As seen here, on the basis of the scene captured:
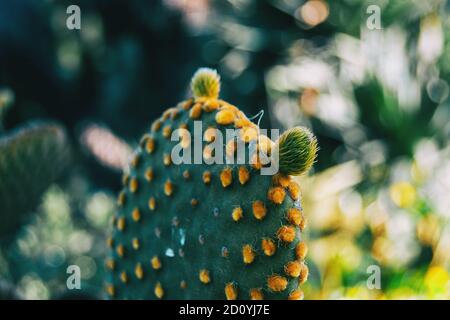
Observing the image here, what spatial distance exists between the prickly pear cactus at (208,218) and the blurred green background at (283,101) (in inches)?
39.3

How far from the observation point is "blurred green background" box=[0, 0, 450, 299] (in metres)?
2.57

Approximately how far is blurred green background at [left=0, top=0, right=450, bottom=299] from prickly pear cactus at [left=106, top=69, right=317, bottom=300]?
1.00 metres

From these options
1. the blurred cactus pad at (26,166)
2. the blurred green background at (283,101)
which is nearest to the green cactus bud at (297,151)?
the blurred cactus pad at (26,166)

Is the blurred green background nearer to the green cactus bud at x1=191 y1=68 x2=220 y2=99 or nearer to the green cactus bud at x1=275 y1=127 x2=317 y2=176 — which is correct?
the green cactus bud at x1=191 y1=68 x2=220 y2=99

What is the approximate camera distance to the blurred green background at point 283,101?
257 centimetres

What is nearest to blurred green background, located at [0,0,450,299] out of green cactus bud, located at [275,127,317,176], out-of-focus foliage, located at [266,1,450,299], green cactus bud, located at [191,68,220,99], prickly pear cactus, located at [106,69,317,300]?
out-of-focus foliage, located at [266,1,450,299]

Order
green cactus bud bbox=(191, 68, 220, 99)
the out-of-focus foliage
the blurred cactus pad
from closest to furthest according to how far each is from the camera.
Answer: green cactus bud bbox=(191, 68, 220, 99) → the blurred cactus pad → the out-of-focus foliage

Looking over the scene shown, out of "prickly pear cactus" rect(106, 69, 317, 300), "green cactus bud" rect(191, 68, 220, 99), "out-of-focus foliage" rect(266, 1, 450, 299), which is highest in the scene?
"out-of-focus foliage" rect(266, 1, 450, 299)

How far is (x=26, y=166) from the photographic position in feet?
6.25

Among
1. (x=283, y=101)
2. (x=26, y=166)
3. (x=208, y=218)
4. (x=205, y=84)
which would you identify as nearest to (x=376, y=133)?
(x=283, y=101)

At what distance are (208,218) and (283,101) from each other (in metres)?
2.86

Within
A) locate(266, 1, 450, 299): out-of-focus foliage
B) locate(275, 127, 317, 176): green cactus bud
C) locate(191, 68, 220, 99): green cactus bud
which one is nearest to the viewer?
locate(275, 127, 317, 176): green cactus bud

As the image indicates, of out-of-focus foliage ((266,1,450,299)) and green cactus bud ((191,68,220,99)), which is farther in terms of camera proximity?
out-of-focus foliage ((266,1,450,299))

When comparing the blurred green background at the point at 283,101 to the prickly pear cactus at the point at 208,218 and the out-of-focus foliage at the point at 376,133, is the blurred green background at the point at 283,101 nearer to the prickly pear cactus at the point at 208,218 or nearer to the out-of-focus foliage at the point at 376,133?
the out-of-focus foliage at the point at 376,133
